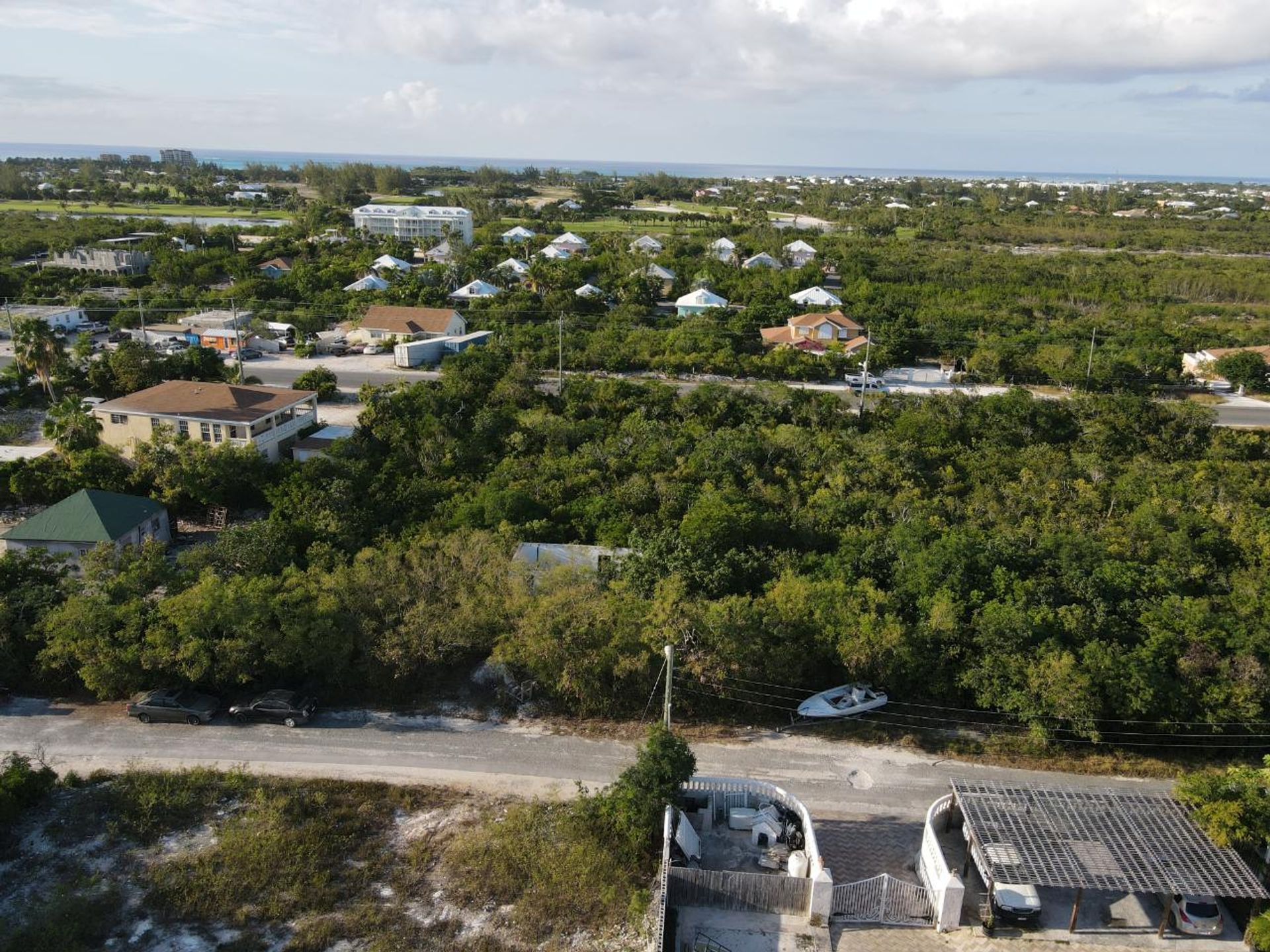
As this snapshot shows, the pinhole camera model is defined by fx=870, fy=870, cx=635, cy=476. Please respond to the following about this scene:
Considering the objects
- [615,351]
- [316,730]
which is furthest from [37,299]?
[316,730]

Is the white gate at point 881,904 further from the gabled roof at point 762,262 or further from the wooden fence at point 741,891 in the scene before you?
the gabled roof at point 762,262

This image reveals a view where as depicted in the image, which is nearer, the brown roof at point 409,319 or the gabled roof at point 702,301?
the brown roof at point 409,319

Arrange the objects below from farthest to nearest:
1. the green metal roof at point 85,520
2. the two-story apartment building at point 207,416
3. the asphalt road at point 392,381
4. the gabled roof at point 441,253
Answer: the gabled roof at point 441,253 < the asphalt road at point 392,381 < the two-story apartment building at point 207,416 < the green metal roof at point 85,520

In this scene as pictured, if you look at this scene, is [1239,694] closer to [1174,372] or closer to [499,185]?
[1174,372]

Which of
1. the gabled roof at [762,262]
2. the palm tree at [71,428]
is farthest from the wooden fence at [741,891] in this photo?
the gabled roof at [762,262]

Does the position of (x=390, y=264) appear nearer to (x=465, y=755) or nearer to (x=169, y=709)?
(x=169, y=709)

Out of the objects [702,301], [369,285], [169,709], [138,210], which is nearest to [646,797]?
[169,709]

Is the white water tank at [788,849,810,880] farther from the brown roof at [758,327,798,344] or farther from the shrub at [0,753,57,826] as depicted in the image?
the brown roof at [758,327,798,344]
